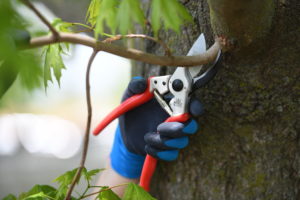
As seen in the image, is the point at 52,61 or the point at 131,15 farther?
the point at 52,61

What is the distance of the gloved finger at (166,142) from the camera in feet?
2.96

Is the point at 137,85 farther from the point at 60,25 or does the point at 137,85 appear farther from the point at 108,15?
the point at 108,15

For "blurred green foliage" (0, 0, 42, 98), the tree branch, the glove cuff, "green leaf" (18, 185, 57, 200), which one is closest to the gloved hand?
the glove cuff

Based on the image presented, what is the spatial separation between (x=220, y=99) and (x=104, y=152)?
4.21 meters

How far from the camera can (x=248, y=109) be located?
889 mm

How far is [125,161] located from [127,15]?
652mm

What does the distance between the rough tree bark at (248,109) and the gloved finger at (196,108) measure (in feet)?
0.25

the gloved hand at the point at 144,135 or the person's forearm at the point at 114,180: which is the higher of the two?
the gloved hand at the point at 144,135

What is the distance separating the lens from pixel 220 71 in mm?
883

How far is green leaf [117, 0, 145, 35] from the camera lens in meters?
0.55

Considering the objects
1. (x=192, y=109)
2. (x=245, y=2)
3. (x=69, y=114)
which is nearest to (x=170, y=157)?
(x=192, y=109)

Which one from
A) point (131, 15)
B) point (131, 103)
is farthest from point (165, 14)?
point (131, 103)

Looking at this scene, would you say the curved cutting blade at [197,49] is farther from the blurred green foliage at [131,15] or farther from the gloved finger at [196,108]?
the blurred green foliage at [131,15]

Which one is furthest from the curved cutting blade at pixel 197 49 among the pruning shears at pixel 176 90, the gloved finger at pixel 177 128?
the gloved finger at pixel 177 128
